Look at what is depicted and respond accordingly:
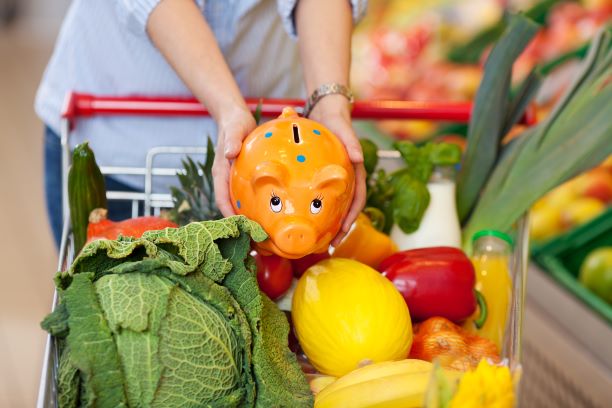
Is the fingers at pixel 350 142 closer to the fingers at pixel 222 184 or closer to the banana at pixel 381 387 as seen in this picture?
the fingers at pixel 222 184

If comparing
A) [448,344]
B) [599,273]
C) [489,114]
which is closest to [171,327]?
[448,344]

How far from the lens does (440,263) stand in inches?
47.5

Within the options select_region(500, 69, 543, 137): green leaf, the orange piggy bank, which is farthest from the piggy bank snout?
select_region(500, 69, 543, 137): green leaf

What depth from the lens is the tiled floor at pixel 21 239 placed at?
7.77 ft

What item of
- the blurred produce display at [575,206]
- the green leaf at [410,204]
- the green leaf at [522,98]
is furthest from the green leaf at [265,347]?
the blurred produce display at [575,206]

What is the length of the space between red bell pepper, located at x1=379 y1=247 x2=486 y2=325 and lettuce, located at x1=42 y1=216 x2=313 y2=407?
0.29 metres

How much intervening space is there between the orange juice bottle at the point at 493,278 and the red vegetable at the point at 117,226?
53 cm

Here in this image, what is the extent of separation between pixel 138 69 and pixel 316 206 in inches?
26.2

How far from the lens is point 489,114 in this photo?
1.45 meters

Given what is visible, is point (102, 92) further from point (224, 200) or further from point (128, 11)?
point (224, 200)

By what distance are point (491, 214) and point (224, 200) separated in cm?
62

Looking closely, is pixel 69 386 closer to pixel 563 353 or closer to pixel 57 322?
pixel 57 322

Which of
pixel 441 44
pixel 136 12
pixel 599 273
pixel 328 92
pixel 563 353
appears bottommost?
pixel 563 353

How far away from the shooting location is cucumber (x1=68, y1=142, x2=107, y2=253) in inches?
45.0
